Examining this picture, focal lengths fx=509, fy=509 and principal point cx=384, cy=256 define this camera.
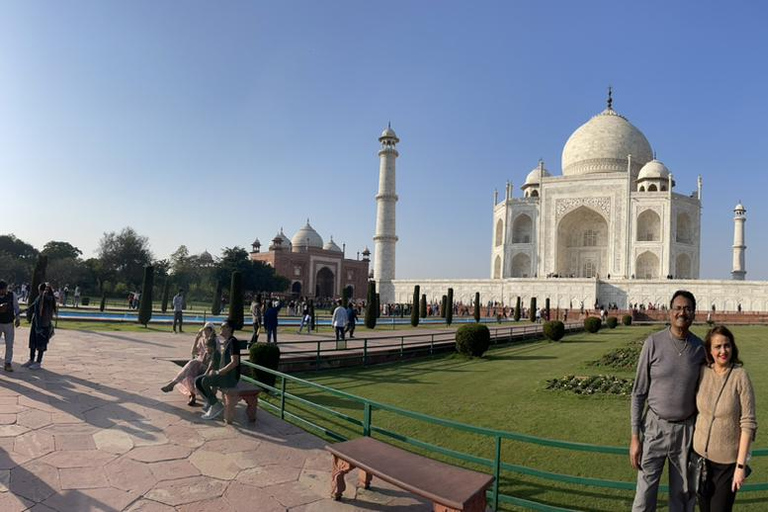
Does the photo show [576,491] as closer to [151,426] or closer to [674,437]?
[674,437]

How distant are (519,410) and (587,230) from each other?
40.0 metres

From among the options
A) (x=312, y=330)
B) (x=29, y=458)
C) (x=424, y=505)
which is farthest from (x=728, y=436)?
(x=312, y=330)

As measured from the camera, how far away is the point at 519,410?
652 centimetres

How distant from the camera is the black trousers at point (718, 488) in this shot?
2.55 meters

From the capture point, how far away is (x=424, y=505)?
11.6 feet

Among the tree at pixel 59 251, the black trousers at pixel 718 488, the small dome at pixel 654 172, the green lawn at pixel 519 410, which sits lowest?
the green lawn at pixel 519 410

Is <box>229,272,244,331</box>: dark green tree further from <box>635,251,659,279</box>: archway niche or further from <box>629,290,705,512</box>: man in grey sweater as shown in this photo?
<box>635,251,659,279</box>: archway niche

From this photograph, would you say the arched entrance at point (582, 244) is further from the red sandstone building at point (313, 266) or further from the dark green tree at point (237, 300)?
the dark green tree at point (237, 300)

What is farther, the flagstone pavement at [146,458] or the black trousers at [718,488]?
the flagstone pavement at [146,458]

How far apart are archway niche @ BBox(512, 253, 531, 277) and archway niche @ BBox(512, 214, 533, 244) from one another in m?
1.51

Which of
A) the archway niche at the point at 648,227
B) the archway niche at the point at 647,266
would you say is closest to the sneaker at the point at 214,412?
the archway niche at the point at 647,266

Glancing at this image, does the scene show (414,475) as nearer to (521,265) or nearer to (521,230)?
(521,265)

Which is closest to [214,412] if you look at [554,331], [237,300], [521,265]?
[237,300]

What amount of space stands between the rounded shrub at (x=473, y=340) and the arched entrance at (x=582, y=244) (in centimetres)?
3207
